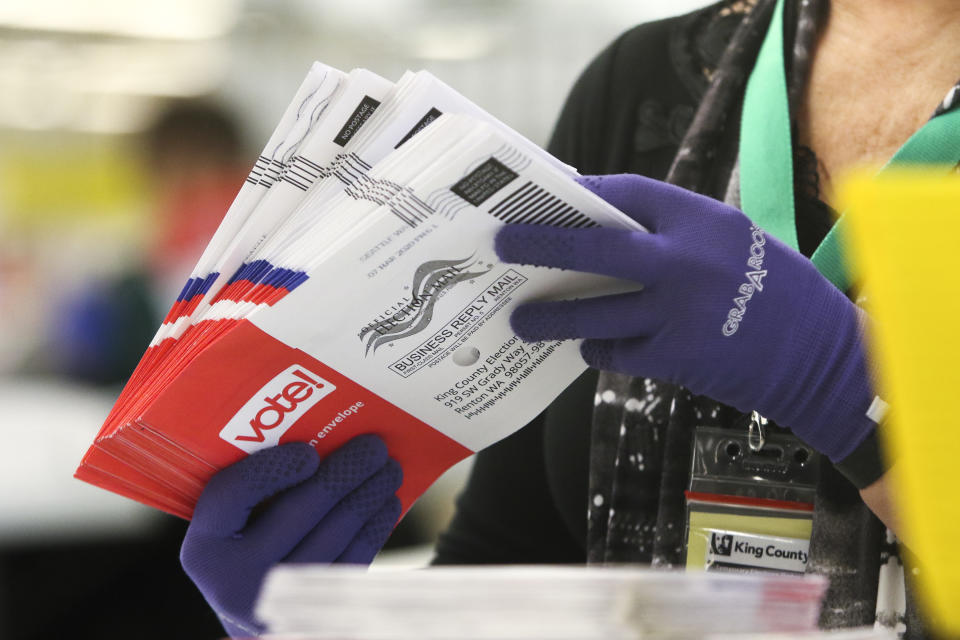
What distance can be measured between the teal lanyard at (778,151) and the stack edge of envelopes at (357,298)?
1.06 ft

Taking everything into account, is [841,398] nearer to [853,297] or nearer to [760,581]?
[853,297]

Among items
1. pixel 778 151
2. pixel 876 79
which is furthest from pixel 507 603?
pixel 876 79

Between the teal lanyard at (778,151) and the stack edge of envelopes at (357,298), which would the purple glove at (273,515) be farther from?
the teal lanyard at (778,151)

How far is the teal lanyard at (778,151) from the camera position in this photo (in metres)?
1.03

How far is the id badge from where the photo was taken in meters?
1.06

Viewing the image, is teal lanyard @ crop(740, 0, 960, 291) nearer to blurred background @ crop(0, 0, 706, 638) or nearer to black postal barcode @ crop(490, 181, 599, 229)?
black postal barcode @ crop(490, 181, 599, 229)

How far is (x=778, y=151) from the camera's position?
3.82ft

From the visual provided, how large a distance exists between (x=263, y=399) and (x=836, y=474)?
→ 2.04 feet

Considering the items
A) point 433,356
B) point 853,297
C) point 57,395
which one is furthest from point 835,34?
point 57,395

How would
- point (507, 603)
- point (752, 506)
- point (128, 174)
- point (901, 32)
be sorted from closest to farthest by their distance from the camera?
1. point (507, 603)
2. point (752, 506)
3. point (901, 32)
4. point (128, 174)

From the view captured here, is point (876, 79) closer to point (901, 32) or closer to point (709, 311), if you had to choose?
point (901, 32)

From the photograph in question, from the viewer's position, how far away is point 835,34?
127cm

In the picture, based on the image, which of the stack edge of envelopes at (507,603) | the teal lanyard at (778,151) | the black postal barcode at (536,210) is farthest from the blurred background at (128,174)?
the stack edge of envelopes at (507,603)

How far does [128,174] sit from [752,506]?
408 centimetres
